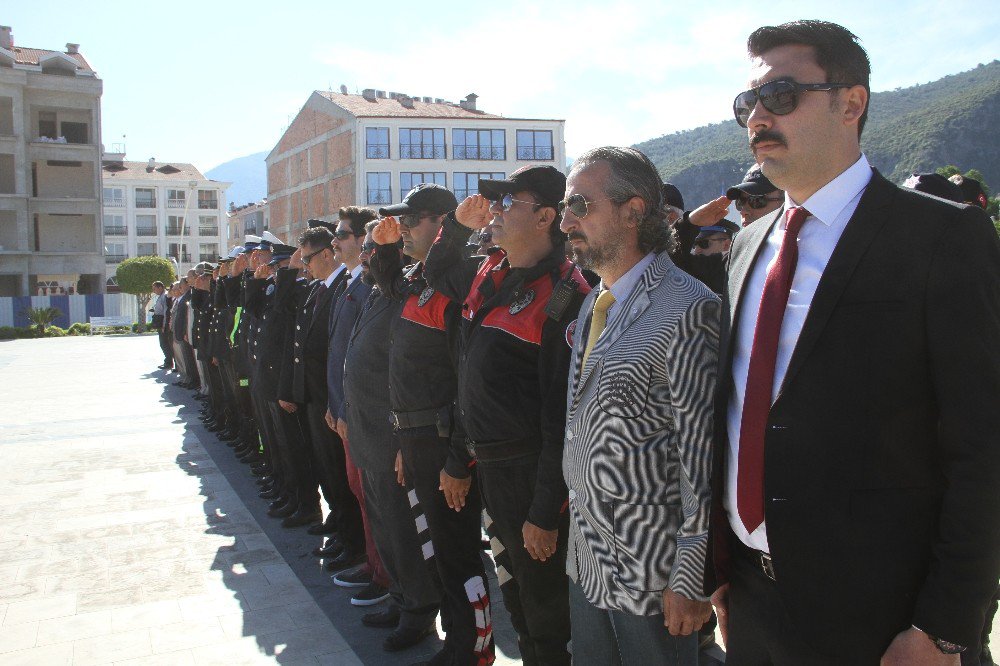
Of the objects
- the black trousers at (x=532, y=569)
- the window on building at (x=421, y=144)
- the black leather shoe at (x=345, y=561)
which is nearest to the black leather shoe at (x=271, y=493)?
the black leather shoe at (x=345, y=561)

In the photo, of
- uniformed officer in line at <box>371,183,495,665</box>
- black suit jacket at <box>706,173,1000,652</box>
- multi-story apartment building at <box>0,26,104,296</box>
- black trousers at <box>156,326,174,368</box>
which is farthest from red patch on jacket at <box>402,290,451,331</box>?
multi-story apartment building at <box>0,26,104,296</box>

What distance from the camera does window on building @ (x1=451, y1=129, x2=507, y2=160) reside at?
61.0 meters

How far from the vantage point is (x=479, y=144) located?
201ft

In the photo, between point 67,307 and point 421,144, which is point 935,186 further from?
point 421,144

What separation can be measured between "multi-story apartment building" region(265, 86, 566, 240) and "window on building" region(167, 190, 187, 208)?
24.1 m

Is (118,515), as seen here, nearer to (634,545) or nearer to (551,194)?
(551,194)

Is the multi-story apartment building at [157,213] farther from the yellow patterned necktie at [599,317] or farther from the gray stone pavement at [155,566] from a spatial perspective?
the yellow patterned necktie at [599,317]

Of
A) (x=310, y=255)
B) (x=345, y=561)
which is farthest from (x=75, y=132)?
(x=345, y=561)

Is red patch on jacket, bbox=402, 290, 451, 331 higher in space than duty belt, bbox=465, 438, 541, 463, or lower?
higher

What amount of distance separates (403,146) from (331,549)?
56574 mm

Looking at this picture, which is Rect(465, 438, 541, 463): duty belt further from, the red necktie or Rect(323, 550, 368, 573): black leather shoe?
Rect(323, 550, 368, 573): black leather shoe

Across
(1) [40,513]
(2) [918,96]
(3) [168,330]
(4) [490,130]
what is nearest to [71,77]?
(4) [490,130]

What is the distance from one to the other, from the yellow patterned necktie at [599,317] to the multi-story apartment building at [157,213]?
277 ft

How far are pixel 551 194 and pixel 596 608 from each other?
5.63ft
